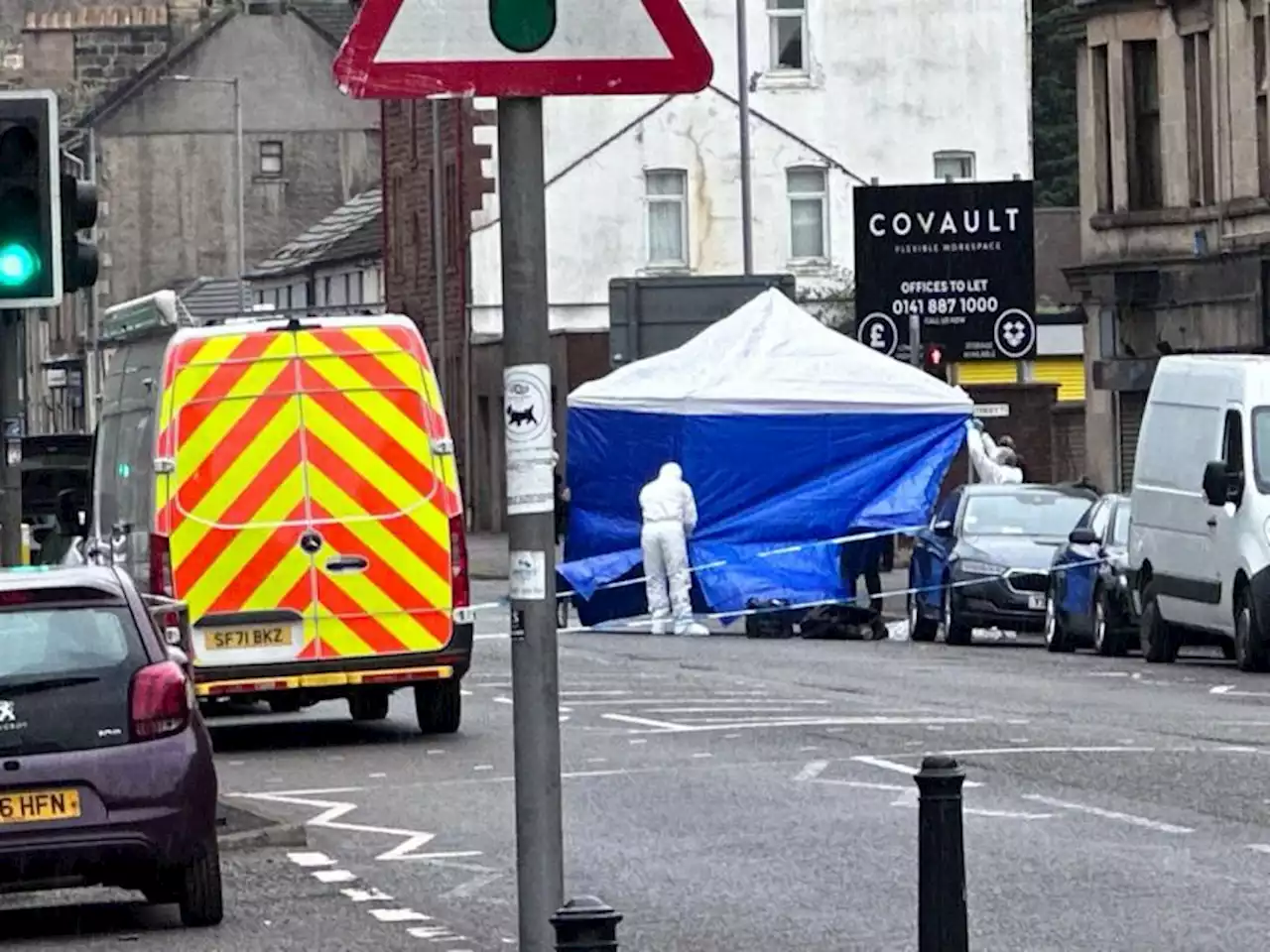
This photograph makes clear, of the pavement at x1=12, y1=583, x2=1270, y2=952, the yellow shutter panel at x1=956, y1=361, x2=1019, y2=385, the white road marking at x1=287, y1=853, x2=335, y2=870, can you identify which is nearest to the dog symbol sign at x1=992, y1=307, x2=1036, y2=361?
the yellow shutter panel at x1=956, y1=361, x2=1019, y2=385

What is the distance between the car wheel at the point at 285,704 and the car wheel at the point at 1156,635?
25.1 feet

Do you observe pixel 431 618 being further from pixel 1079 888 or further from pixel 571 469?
pixel 571 469

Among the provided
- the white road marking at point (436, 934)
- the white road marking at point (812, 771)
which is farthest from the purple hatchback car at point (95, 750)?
the white road marking at point (812, 771)

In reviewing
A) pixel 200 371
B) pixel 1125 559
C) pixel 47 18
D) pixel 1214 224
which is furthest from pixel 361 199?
pixel 200 371

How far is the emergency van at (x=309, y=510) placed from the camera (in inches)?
822

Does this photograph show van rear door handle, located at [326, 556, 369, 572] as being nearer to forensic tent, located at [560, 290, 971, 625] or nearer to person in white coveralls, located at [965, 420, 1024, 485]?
forensic tent, located at [560, 290, 971, 625]

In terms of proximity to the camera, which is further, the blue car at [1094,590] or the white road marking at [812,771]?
the blue car at [1094,590]

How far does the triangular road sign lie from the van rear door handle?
13664 mm

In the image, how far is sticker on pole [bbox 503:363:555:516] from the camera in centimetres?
745

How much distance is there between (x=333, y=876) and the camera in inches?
563

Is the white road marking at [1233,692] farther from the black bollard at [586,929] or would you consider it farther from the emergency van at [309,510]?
the black bollard at [586,929]

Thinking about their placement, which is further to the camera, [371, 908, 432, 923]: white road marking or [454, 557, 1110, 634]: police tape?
[454, 557, 1110, 634]: police tape

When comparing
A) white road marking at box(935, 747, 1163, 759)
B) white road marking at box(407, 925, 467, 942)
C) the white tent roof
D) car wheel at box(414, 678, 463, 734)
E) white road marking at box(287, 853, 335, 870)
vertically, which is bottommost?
white road marking at box(407, 925, 467, 942)

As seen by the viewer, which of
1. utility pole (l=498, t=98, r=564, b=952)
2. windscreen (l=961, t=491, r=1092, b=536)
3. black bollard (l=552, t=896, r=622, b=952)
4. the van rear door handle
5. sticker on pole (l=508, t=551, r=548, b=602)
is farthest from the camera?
windscreen (l=961, t=491, r=1092, b=536)
